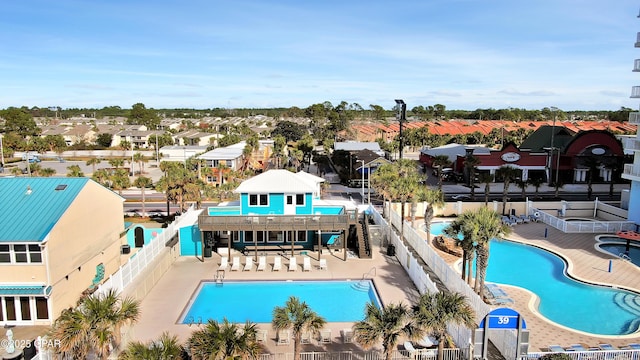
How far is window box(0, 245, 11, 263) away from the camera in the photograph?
19.2m

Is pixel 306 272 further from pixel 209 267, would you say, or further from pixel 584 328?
pixel 584 328

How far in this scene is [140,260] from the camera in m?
23.3

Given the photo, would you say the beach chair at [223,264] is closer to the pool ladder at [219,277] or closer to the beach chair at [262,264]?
the pool ladder at [219,277]

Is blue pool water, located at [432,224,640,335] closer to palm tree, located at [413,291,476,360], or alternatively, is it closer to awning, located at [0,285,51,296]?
palm tree, located at [413,291,476,360]

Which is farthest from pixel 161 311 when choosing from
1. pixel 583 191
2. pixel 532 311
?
pixel 583 191

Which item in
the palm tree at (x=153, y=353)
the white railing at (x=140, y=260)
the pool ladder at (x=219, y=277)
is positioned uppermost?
the palm tree at (x=153, y=353)

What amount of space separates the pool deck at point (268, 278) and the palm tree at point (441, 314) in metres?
3.90

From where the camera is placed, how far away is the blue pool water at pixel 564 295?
2069 cm

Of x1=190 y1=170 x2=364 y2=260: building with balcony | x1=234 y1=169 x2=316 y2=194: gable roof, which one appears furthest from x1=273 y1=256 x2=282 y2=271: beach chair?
x1=234 y1=169 x2=316 y2=194: gable roof

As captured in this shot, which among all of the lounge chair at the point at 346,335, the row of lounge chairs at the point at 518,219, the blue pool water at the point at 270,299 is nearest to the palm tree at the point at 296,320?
the lounge chair at the point at 346,335

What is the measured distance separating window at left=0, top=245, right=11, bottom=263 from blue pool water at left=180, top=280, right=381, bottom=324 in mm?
7689

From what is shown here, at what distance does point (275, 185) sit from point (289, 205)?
1.70 m

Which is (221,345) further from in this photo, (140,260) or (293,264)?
(293,264)

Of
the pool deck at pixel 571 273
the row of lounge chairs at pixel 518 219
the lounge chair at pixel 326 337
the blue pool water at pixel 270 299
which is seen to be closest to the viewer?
the lounge chair at pixel 326 337
